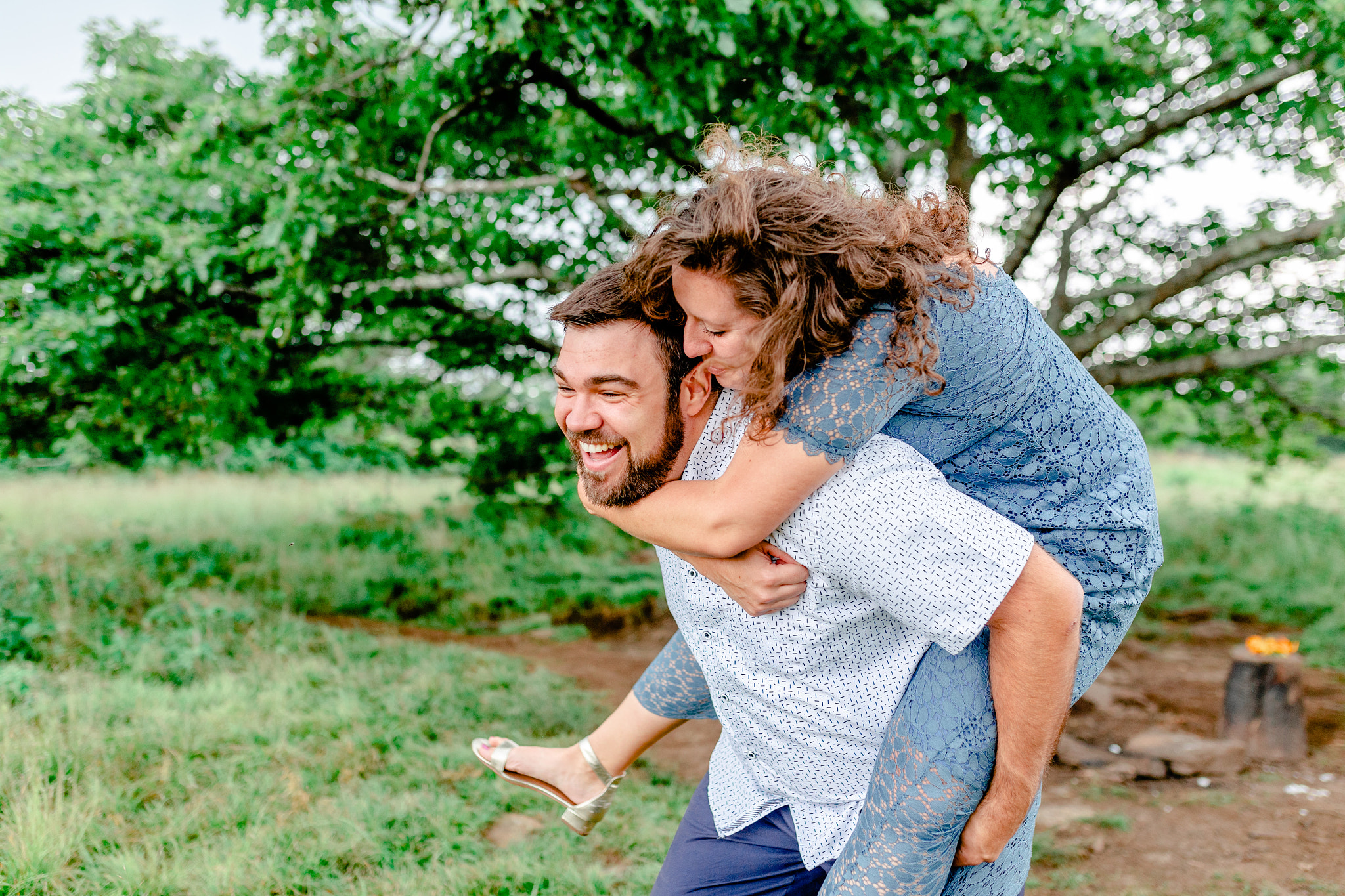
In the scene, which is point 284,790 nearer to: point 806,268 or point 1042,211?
point 806,268

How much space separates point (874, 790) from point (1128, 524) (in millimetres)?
692

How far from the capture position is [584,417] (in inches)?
71.4

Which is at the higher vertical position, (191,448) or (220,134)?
(220,134)

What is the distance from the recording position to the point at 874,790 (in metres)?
1.56

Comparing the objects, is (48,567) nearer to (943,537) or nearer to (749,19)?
(749,19)

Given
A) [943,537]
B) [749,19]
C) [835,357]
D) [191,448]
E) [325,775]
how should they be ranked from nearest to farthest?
[943,537] < [835,357] < [749,19] < [325,775] < [191,448]

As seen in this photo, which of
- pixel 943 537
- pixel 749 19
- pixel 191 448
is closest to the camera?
pixel 943 537

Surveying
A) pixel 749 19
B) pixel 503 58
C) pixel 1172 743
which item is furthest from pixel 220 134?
pixel 1172 743

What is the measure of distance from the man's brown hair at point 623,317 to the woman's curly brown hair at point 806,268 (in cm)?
24

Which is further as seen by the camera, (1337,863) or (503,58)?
(503,58)

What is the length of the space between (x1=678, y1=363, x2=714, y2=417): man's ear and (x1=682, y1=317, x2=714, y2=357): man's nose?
0.14m

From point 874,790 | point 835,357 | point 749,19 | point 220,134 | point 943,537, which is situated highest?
point 749,19

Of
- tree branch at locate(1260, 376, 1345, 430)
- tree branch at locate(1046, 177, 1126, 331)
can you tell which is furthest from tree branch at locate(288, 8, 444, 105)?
tree branch at locate(1260, 376, 1345, 430)

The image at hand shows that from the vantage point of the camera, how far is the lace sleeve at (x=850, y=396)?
4.66 feet
